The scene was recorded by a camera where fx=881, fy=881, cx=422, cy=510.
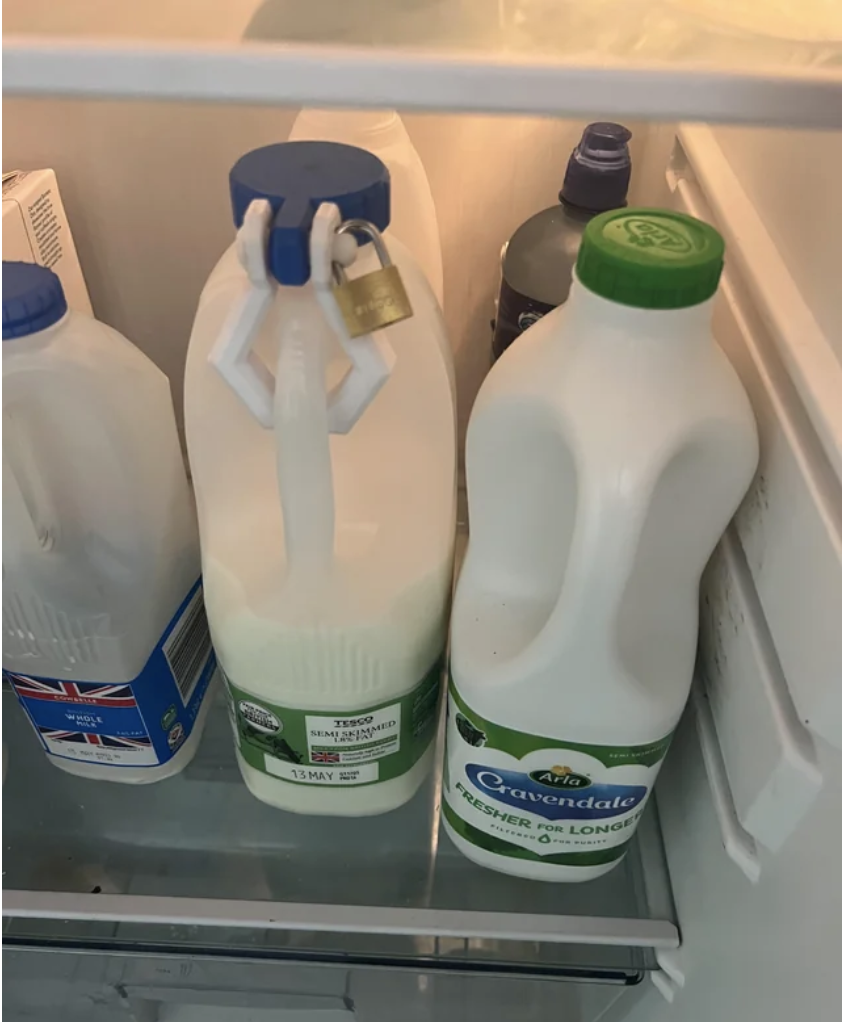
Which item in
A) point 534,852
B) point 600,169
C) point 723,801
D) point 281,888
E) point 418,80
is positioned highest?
point 418,80

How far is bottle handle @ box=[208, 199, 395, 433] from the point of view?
18.1 inches

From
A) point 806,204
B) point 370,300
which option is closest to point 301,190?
point 370,300

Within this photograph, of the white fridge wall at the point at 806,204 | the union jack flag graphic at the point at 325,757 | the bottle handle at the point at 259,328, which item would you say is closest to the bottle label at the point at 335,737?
the union jack flag graphic at the point at 325,757

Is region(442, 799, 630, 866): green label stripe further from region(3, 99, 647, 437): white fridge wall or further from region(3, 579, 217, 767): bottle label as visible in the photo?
region(3, 99, 647, 437): white fridge wall

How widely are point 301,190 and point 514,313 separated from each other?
311 mm

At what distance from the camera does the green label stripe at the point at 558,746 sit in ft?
1.86

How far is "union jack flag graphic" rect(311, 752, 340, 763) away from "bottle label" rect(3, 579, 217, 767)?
5.4 inches

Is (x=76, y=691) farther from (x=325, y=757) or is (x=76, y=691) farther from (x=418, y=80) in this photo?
(x=418, y=80)

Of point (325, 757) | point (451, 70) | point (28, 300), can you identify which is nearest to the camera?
point (451, 70)

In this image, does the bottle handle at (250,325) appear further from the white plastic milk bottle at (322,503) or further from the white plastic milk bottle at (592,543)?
the white plastic milk bottle at (592,543)

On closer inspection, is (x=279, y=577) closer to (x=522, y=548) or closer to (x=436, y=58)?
(x=522, y=548)

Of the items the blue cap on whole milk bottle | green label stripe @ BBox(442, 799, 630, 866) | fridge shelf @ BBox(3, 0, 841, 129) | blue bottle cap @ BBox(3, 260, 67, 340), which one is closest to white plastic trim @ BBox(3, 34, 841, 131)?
fridge shelf @ BBox(3, 0, 841, 129)

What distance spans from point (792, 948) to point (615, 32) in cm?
50

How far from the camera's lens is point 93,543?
651 mm
